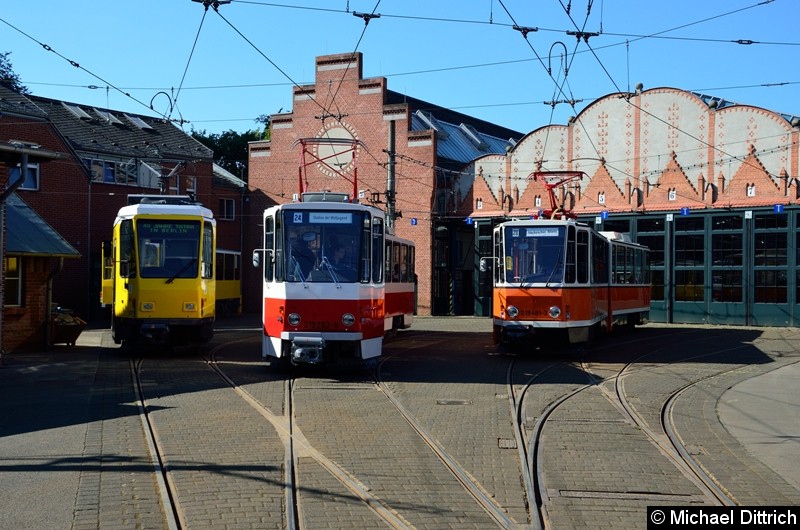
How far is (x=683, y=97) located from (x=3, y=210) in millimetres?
26583

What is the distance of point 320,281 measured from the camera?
15.2 m

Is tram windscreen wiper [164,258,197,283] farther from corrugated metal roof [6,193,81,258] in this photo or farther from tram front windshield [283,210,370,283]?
tram front windshield [283,210,370,283]

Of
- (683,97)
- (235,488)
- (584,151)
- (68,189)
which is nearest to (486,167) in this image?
(584,151)

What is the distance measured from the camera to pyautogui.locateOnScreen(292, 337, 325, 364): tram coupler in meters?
15.0

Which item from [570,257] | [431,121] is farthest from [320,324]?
[431,121]

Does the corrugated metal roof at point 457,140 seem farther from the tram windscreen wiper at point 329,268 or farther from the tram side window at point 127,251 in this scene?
the tram windscreen wiper at point 329,268

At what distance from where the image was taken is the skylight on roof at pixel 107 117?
4130cm

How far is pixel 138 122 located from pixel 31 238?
23.3 metres

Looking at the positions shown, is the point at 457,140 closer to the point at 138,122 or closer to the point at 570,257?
the point at 138,122

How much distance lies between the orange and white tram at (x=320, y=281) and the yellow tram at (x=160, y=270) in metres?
4.10

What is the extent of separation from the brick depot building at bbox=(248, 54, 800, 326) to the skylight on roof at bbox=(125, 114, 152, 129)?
213 inches

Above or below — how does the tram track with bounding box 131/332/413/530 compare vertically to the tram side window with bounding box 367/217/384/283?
below

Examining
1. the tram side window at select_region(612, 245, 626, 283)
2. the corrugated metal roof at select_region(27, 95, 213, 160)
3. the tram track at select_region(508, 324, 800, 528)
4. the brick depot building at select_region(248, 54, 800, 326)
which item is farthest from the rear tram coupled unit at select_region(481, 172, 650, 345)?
the corrugated metal roof at select_region(27, 95, 213, 160)

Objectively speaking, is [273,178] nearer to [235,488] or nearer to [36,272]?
[36,272]
